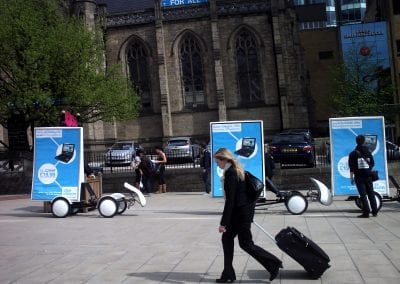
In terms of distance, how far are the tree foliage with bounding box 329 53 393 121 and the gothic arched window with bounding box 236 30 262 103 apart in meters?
6.36

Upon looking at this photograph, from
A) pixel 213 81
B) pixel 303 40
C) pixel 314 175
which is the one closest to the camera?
pixel 314 175

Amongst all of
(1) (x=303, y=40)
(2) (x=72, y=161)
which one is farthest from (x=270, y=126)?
(2) (x=72, y=161)

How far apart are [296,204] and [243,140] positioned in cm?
225

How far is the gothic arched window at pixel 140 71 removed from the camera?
47062 millimetres

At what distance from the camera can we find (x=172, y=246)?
9141 mm

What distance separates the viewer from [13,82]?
2678 cm

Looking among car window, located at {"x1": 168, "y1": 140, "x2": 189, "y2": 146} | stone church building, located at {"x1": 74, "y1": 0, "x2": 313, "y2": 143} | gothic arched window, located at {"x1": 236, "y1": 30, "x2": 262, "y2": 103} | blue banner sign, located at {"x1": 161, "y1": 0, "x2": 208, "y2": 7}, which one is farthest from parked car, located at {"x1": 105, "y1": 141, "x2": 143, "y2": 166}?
blue banner sign, located at {"x1": 161, "y1": 0, "x2": 208, "y2": 7}

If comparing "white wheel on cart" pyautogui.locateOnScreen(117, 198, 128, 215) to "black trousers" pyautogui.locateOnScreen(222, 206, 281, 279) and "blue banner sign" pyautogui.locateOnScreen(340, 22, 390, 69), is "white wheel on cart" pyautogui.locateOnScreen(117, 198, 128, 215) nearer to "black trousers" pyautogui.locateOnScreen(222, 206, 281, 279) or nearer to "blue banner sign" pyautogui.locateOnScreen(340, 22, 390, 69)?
"black trousers" pyautogui.locateOnScreen(222, 206, 281, 279)

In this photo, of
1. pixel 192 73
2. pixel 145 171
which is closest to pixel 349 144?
pixel 145 171

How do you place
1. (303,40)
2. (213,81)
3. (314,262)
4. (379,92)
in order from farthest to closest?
(303,40) → (213,81) → (379,92) → (314,262)

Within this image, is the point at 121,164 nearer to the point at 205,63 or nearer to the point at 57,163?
the point at 57,163

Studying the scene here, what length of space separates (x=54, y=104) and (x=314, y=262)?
21911 millimetres

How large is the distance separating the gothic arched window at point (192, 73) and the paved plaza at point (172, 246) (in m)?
31.5

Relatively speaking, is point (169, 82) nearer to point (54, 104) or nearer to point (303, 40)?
point (54, 104)
